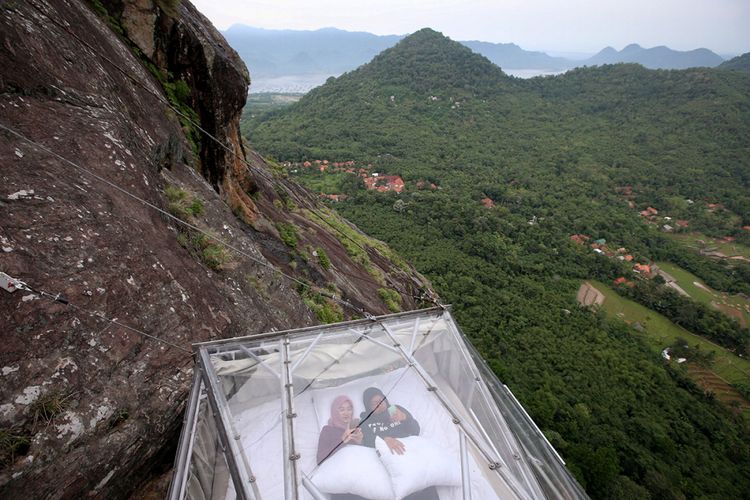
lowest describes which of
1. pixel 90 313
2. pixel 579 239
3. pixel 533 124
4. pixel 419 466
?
pixel 579 239

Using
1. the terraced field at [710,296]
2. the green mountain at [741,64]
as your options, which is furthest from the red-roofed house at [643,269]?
the green mountain at [741,64]

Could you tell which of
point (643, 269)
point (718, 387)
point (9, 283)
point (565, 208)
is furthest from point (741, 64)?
point (9, 283)

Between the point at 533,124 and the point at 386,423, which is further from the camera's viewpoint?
the point at 533,124

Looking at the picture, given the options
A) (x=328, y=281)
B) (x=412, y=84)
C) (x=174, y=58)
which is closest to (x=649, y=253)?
(x=328, y=281)

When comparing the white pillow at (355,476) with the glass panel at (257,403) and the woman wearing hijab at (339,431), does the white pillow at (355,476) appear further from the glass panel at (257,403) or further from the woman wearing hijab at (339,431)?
the glass panel at (257,403)

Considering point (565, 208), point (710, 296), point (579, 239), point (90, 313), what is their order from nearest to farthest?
point (90, 313) → point (710, 296) → point (579, 239) → point (565, 208)

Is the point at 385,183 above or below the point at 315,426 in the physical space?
below

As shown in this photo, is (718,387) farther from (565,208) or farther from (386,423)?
(386,423)
